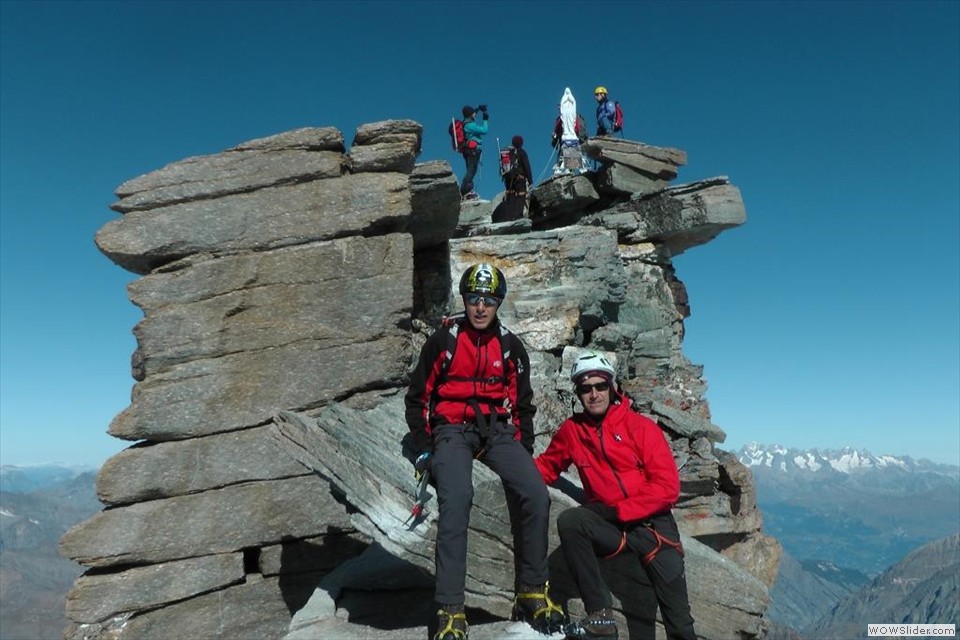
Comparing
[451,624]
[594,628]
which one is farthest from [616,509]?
[451,624]

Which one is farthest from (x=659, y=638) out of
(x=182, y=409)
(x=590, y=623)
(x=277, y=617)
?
(x=182, y=409)

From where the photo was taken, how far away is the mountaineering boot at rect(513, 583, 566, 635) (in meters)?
9.21

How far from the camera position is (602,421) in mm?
10289

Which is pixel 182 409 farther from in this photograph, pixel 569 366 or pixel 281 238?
pixel 569 366

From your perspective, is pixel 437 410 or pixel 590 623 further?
→ pixel 437 410

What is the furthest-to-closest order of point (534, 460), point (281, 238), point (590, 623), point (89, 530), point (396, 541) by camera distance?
point (281, 238) → point (89, 530) → point (534, 460) → point (396, 541) → point (590, 623)

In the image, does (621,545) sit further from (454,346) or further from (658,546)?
(454,346)

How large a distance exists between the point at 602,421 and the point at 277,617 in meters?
10.2

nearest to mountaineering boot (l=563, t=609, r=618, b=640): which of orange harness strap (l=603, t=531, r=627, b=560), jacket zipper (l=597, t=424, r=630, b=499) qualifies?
orange harness strap (l=603, t=531, r=627, b=560)

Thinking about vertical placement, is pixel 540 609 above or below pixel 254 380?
below

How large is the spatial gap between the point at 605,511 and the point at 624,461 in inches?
33.9

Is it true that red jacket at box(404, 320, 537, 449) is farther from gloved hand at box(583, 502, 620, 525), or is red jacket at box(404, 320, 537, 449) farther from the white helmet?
gloved hand at box(583, 502, 620, 525)

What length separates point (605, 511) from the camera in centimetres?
959

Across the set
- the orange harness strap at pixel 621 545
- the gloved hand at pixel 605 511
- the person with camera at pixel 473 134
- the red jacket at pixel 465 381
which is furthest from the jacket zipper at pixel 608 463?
the person with camera at pixel 473 134
